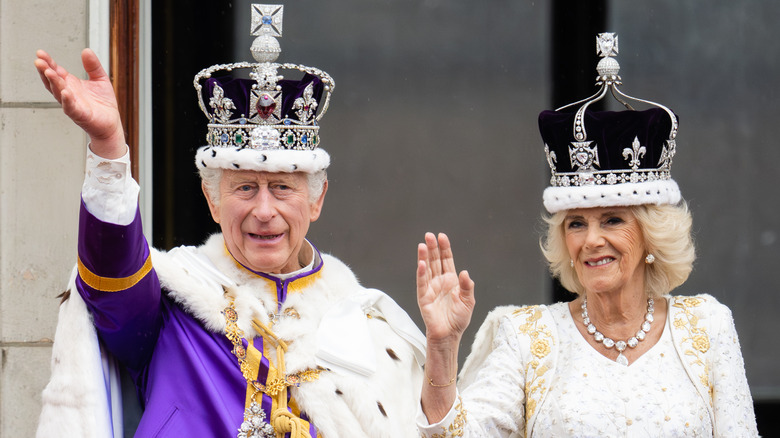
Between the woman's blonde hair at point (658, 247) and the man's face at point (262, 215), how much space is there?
855mm

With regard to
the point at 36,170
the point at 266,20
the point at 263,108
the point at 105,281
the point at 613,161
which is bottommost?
the point at 105,281

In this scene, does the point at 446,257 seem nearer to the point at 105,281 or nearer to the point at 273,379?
the point at 273,379

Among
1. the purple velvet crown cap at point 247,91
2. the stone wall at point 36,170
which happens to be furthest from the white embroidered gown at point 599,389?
the stone wall at point 36,170

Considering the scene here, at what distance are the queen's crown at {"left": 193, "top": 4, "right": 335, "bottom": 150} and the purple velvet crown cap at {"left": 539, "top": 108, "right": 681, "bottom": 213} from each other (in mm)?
845

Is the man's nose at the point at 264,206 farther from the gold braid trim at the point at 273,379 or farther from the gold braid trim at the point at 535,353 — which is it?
the gold braid trim at the point at 535,353

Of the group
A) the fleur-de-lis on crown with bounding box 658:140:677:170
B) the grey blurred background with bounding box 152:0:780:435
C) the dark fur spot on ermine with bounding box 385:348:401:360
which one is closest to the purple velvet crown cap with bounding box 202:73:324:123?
the dark fur spot on ermine with bounding box 385:348:401:360

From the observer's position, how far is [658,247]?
3.35m

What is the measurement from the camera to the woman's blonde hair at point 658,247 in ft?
10.9

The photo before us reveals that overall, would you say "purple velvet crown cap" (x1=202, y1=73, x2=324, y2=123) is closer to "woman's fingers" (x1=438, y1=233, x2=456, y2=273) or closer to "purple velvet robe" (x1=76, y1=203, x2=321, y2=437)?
"purple velvet robe" (x1=76, y1=203, x2=321, y2=437)

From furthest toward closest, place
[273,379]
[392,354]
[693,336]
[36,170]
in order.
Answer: [36,170] → [392,354] → [693,336] → [273,379]

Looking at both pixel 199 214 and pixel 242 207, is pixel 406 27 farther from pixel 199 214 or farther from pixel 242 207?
pixel 242 207

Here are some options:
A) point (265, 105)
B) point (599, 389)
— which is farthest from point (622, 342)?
point (265, 105)

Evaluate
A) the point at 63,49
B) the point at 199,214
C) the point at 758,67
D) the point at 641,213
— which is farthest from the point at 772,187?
the point at 63,49

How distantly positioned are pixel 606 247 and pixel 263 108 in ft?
3.96
